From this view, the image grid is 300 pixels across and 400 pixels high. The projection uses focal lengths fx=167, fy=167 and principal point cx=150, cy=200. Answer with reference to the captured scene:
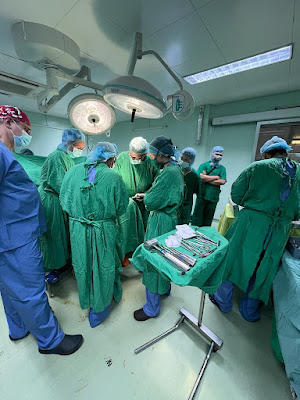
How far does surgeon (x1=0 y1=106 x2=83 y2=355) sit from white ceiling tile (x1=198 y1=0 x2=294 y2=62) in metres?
1.79

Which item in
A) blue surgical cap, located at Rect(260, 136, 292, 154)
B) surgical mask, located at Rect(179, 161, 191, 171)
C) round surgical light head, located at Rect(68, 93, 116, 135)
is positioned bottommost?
surgical mask, located at Rect(179, 161, 191, 171)

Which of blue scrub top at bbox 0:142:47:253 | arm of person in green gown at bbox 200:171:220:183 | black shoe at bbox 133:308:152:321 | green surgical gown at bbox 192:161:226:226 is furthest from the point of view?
green surgical gown at bbox 192:161:226:226

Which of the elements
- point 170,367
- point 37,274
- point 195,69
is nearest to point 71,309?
point 37,274

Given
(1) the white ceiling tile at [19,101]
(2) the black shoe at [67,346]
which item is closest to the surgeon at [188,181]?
(2) the black shoe at [67,346]

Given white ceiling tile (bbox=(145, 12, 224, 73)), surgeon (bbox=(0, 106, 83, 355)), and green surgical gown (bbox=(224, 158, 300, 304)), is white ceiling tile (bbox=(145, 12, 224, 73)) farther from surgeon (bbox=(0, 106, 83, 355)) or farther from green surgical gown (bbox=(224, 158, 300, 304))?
surgeon (bbox=(0, 106, 83, 355))

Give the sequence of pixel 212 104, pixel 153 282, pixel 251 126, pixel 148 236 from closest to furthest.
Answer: pixel 153 282
pixel 148 236
pixel 251 126
pixel 212 104

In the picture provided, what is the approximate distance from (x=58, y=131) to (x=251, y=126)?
5.62 meters

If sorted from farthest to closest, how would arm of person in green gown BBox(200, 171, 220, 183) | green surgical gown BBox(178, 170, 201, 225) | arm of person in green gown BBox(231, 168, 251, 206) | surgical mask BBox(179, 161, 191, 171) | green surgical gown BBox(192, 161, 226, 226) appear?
1. green surgical gown BBox(192, 161, 226, 226)
2. arm of person in green gown BBox(200, 171, 220, 183)
3. green surgical gown BBox(178, 170, 201, 225)
4. surgical mask BBox(179, 161, 191, 171)
5. arm of person in green gown BBox(231, 168, 251, 206)

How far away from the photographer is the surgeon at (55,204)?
1.77 metres

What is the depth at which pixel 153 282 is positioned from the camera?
1.48m

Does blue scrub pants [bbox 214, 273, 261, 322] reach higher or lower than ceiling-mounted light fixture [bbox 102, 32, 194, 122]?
lower

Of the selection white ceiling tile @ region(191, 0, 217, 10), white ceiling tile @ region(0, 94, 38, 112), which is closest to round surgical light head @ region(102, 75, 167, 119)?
white ceiling tile @ region(191, 0, 217, 10)

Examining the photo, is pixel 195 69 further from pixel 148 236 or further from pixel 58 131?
pixel 58 131

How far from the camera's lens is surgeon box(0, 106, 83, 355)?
101 cm
